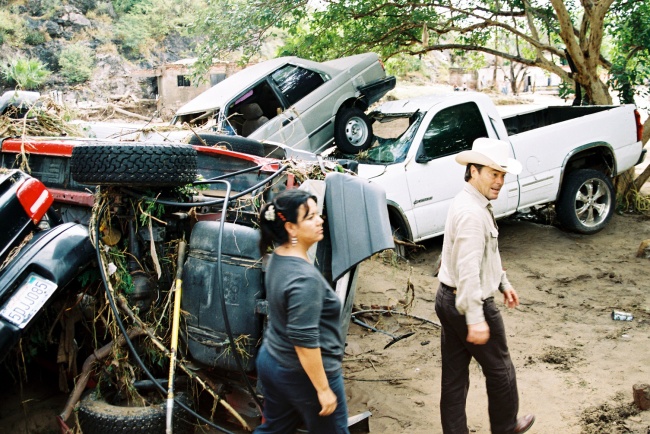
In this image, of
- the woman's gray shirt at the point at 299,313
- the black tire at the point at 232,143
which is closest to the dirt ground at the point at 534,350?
the woman's gray shirt at the point at 299,313

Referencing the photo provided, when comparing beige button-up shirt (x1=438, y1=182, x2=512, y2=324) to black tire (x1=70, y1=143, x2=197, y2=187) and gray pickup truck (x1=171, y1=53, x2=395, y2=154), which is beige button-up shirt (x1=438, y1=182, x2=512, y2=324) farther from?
gray pickup truck (x1=171, y1=53, x2=395, y2=154)

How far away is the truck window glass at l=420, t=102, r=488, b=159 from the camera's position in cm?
794

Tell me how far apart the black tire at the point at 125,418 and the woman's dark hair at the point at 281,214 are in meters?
1.44

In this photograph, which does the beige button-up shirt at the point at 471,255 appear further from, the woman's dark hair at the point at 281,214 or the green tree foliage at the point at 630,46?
the green tree foliage at the point at 630,46

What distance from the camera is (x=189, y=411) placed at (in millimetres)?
3568

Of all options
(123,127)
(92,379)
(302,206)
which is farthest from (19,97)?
(302,206)

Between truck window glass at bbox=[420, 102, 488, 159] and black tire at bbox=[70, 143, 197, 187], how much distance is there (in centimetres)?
445

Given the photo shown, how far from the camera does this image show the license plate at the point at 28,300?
3385mm

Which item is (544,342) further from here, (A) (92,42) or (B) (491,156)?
(A) (92,42)

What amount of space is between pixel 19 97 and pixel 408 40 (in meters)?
7.58

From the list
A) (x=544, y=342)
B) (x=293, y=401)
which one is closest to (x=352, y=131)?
(x=544, y=342)

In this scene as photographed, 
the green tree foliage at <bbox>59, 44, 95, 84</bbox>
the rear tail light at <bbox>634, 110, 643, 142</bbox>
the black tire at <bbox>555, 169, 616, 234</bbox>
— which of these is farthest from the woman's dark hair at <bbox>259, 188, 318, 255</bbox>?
the green tree foliage at <bbox>59, 44, 95, 84</bbox>

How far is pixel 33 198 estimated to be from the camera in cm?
373

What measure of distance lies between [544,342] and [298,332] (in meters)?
3.67
